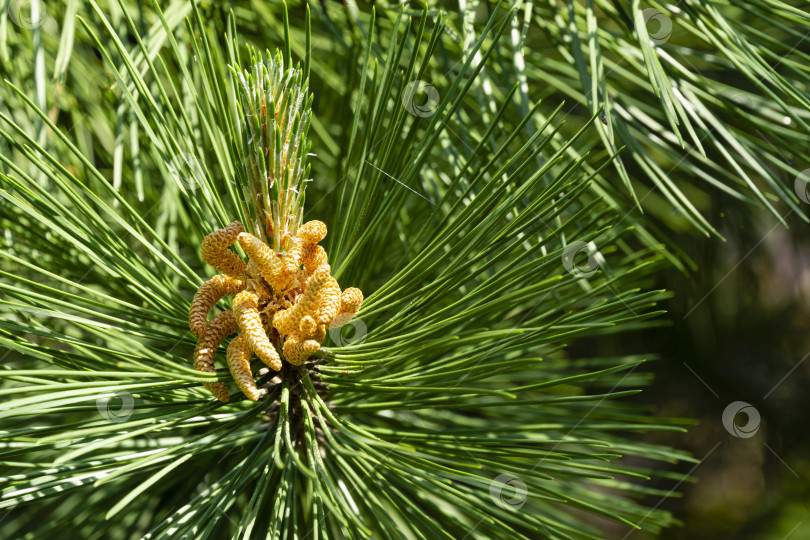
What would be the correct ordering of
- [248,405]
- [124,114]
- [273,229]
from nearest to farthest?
[273,229]
[248,405]
[124,114]

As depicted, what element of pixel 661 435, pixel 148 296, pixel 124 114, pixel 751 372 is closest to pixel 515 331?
pixel 148 296

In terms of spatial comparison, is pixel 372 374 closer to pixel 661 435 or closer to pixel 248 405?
pixel 248 405

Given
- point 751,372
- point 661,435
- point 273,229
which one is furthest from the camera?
point 661,435

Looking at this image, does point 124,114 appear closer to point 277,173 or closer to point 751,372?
point 277,173

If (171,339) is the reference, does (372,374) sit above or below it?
below

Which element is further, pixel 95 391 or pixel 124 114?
pixel 124 114

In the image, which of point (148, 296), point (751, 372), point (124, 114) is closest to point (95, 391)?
point (148, 296)

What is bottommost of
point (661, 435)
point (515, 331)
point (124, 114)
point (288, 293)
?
point (661, 435)
